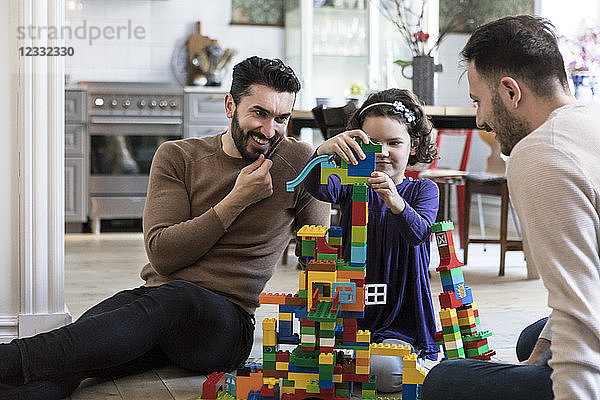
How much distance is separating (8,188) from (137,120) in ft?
11.2

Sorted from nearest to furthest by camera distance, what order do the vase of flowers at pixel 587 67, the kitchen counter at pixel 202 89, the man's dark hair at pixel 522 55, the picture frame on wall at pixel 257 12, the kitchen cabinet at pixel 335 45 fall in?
1. the man's dark hair at pixel 522 55
2. the vase of flowers at pixel 587 67
3. the kitchen counter at pixel 202 89
4. the kitchen cabinet at pixel 335 45
5. the picture frame on wall at pixel 257 12

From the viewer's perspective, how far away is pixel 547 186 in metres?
1.25

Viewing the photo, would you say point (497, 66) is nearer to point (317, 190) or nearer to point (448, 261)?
point (448, 261)

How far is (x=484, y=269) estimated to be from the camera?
465 centimetres

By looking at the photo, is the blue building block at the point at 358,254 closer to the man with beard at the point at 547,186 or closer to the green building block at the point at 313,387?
the green building block at the point at 313,387

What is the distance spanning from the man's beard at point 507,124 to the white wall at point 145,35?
17.8 feet

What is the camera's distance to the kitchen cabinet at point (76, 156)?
19.4 ft

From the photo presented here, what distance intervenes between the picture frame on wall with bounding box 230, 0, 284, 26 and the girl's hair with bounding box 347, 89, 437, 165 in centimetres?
464

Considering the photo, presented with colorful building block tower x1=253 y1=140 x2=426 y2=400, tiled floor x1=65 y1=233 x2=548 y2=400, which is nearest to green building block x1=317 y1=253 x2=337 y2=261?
colorful building block tower x1=253 y1=140 x2=426 y2=400

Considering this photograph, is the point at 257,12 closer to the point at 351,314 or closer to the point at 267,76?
the point at 267,76

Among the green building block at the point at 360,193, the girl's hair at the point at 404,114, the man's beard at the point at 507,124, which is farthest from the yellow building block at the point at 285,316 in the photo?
the man's beard at the point at 507,124

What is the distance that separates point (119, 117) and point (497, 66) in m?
4.89

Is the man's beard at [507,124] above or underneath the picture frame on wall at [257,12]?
underneath

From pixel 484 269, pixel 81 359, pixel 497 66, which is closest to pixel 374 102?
pixel 497 66
